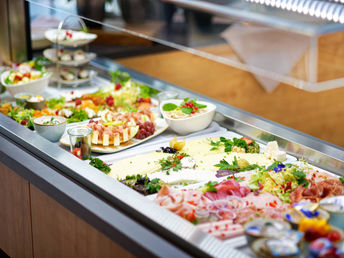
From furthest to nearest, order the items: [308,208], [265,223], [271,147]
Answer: [271,147]
[308,208]
[265,223]

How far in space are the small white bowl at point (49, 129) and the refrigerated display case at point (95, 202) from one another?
0.09 m

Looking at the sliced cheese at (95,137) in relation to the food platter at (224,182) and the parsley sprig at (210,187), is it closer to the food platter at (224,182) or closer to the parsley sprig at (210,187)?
the food platter at (224,182)

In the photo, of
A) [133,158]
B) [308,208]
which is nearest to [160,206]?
[308,208]

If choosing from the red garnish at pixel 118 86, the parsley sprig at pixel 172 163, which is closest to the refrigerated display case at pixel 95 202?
the parsley sprig at pixel 172 163

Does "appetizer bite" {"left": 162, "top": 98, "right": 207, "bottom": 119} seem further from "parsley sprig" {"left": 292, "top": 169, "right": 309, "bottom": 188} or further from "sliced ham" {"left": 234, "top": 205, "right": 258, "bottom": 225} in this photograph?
"sliced ham" {"left": 234, "top": 205, "right": 258, "bottom": 225}

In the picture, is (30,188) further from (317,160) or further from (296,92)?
(296,92)

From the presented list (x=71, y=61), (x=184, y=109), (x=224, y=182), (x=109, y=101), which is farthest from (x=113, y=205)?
(x=71, y=61)

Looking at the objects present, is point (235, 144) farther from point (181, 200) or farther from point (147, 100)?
point (147, 100)

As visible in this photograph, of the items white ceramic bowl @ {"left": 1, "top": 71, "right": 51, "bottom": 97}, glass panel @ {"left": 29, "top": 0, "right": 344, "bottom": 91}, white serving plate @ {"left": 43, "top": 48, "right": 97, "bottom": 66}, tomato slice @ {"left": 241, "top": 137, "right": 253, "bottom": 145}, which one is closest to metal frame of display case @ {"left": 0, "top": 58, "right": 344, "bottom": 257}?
tomato slice @ {"left": 241, "top": 137, "right": 253, "bottom": 145}

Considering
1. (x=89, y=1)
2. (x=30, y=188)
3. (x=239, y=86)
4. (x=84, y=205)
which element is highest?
(x=89, y=1)

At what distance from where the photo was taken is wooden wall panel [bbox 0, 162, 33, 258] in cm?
277

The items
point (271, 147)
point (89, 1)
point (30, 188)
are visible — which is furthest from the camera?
point (89, 1)

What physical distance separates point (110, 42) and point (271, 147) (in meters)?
3.81

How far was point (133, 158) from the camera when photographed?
294 cm
